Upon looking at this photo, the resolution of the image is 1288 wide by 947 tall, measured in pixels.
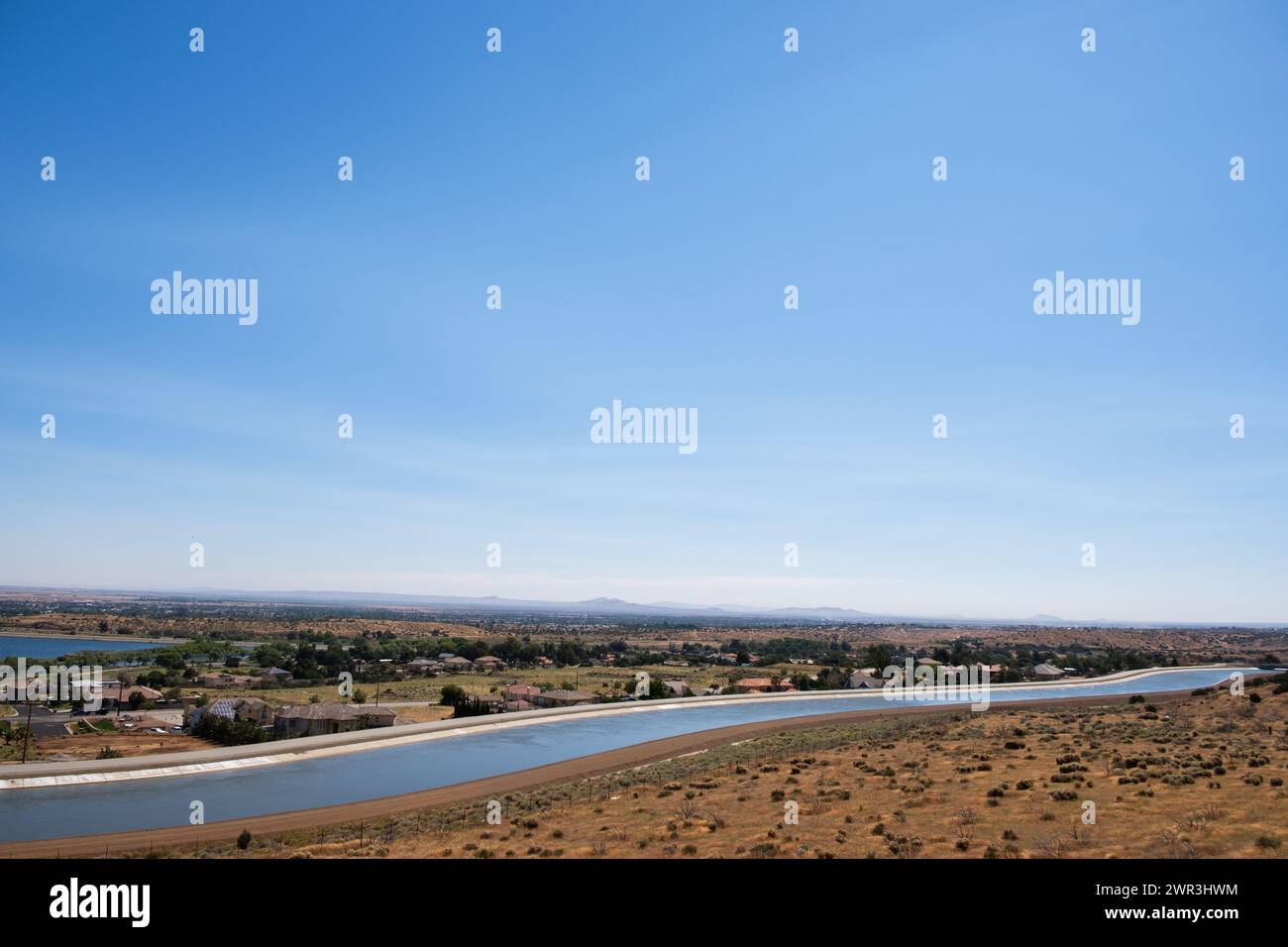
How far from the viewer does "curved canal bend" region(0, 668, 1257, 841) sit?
2715cm

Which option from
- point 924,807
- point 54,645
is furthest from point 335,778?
point 54,645

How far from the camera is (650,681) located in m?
72.2

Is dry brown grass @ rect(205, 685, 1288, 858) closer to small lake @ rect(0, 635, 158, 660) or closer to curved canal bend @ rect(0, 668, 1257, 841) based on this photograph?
curved canal bend @ rect(0, 668, 1257, 841)

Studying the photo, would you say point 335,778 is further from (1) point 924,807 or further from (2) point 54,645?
(2) point 54,645

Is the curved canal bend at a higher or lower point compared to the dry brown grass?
lower

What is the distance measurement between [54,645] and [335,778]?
417 ft

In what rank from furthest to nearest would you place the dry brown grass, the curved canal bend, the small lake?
the small lake
the curved canal bend
the dry brown grass

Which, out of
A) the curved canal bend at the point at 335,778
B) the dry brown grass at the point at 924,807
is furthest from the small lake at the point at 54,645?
the dry brown grass at the point at 924,807

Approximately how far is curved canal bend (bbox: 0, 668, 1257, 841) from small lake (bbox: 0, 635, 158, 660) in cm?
9517

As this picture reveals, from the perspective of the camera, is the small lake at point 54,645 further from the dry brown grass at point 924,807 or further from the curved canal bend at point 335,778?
the dry brown grass at point 924,807

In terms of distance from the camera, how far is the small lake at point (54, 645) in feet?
369

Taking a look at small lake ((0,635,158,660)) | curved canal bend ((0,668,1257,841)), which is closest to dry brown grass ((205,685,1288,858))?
curved canal bend ((0,668,1257,841))

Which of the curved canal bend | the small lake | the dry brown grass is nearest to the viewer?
the dry brown grass
